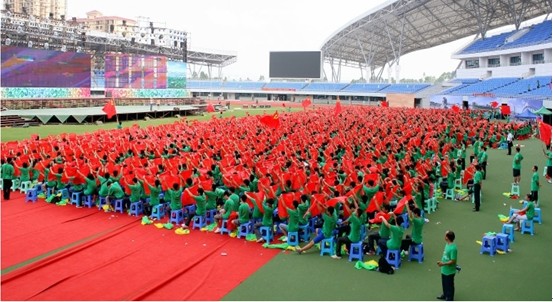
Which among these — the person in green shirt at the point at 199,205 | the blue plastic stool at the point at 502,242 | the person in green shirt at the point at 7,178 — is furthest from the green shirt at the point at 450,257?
the person in green shirt at the point at 7,178

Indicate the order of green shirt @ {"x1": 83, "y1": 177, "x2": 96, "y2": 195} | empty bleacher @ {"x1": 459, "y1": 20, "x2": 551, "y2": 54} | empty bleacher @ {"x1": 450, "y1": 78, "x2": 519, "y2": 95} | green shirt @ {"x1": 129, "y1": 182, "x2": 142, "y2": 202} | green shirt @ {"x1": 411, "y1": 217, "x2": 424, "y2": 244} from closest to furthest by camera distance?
green shirt @ {"x1": 411, "y1": 217, "x2": 424, "y2": 244}
green shirt @ {"x1": 129, "y1": 182, "x2": 142, "y2": 202}
green shirt @ {"x1": 83, "y1": 177, "x2": 96, "y2": 195}
empty bleacher @ {"x1": 459, "y1": 20, "x2": 551, "y2": 54}
empty bleacher @ {"x1": 450, "y1": 78, "x2": 519, "y2": 95}

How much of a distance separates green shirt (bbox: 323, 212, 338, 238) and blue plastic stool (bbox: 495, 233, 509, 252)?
9.65 feet

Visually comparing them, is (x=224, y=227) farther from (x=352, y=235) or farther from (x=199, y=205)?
(x=352, y=235)

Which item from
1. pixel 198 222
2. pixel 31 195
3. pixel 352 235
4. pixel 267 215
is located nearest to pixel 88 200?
pixel 31 195

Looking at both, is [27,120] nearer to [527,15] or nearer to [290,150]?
[290,150]

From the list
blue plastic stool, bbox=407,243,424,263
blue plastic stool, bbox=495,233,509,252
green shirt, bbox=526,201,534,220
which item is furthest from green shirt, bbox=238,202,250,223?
green shirt, bbox=526,201,534,220

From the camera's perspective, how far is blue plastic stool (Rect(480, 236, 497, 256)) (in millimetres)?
8367

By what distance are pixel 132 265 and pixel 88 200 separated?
426 cm

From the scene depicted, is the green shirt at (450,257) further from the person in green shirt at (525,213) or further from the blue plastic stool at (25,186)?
the blue plastic stool at (25,186)

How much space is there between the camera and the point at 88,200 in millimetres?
11516

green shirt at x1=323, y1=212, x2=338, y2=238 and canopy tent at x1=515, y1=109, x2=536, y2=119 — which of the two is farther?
canopy tent at x1=515, y1=109, x2=536, y2=119

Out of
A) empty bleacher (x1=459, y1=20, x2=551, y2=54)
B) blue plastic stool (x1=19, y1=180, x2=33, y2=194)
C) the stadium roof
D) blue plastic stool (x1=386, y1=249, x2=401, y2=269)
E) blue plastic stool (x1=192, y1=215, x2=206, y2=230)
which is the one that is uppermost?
the stadium roof

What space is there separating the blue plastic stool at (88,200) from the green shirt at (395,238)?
286 inches

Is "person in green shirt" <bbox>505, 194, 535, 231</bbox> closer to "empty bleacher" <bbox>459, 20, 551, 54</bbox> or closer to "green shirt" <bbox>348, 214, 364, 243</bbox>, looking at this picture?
"green shirt" <bbox>348, 214, 364, 243</bbox>
